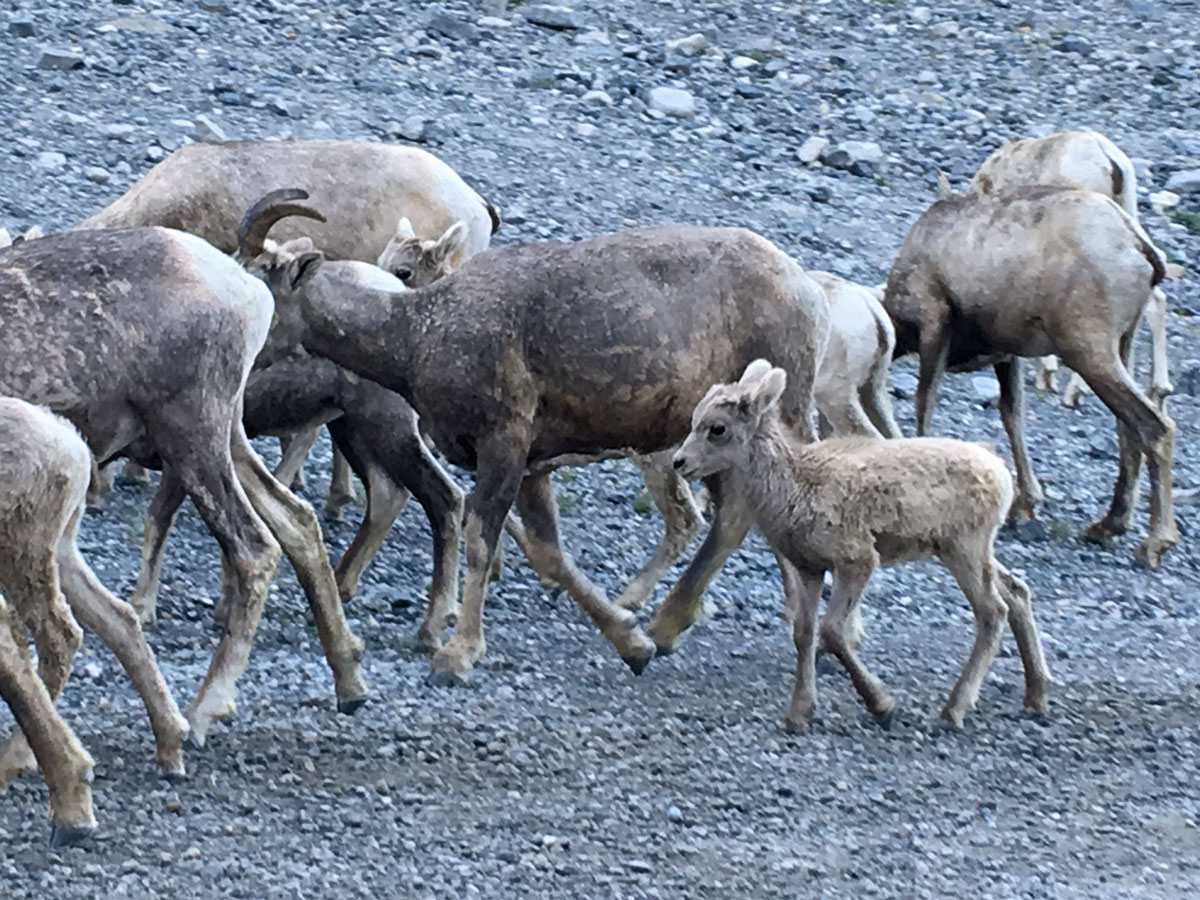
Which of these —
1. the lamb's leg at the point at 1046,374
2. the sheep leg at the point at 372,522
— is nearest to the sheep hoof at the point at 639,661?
the sheep leg at the point at 372,522

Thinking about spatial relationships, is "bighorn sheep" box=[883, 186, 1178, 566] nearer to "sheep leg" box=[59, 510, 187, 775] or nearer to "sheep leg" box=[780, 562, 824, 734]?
"sheep leg" box=[780, 562, 824, 734]

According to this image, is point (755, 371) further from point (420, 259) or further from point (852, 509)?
point (420, 259)

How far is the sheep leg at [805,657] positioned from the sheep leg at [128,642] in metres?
2.19

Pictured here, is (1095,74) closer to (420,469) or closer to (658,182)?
(658,182)

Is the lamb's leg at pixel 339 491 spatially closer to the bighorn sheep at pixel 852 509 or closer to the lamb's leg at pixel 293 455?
the lamb's leg at pixel 293 455

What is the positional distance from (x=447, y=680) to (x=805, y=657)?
139 centimetres

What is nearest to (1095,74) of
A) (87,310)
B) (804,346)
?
(804,346)

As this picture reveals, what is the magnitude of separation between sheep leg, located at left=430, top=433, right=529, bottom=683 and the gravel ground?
0.11 meters

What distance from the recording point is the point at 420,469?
30.4 feet

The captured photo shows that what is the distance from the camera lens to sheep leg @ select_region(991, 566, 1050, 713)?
8.38 m

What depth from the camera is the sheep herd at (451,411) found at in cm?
743

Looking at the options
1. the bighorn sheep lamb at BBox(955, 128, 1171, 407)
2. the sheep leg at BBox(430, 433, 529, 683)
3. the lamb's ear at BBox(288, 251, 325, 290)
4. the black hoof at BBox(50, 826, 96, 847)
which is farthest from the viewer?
the bighorn sheep lamb at BBox(955, 128, 1171, 407)

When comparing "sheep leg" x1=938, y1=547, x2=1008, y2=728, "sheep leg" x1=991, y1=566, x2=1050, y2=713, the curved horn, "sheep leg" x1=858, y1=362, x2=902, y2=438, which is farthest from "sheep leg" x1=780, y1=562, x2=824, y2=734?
"sheep leg" x1=858, y1=362, x2=902, y2=438

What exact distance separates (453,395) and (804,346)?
1.43 meters
